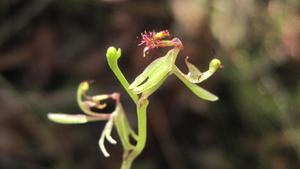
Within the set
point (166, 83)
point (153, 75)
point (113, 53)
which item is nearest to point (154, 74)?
point (153, 75)

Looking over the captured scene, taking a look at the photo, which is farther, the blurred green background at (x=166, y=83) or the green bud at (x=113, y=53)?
the blurred green background at (x=166, y=83)

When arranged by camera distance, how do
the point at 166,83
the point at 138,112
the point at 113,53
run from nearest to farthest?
the point at 113,53 → the point at 138,112 → the point at 166,83

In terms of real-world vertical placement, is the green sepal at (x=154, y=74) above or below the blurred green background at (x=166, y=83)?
above

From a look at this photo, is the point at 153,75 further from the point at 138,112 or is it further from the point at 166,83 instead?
the point at 166,83

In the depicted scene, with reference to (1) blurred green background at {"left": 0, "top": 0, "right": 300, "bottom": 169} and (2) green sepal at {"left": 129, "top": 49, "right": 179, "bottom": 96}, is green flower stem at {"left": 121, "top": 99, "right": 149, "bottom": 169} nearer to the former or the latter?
(2) green sepal at {"left": 129, "top": 49, "right": 179, "bottom": 96}

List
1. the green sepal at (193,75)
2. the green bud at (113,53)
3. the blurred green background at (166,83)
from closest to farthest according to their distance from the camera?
the green bud at (113,53), the green sepal at (193,75), the blurred green background at (166,83)

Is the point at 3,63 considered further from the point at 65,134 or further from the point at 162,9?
the point at 162,9

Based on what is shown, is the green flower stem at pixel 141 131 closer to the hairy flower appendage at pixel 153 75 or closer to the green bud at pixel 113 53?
the hairy flower appendage at pixel 153 75

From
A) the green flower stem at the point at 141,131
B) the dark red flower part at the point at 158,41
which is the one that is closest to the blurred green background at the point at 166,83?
the green flower stem at the point at 141,131

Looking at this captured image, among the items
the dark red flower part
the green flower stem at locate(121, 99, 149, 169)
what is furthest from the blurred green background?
the dark red flower part

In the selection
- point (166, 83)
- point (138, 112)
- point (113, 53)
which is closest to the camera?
point (113, 53)
